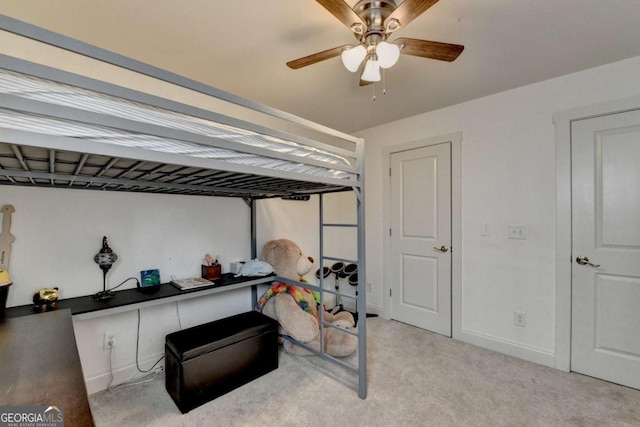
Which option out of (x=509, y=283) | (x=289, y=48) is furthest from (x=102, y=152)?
(x=509, y=283)

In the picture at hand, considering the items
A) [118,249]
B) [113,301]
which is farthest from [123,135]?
[118,249]

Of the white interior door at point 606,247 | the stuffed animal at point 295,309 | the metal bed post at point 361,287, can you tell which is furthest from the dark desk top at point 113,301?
the white interior door at point 606,247

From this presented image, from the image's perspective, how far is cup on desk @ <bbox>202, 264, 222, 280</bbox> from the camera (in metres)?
2.32

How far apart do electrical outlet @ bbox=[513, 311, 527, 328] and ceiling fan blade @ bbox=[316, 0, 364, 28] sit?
2.59 metres

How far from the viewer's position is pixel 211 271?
2.33m

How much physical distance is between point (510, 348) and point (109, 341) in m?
3.23

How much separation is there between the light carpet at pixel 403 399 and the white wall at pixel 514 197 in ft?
1.17

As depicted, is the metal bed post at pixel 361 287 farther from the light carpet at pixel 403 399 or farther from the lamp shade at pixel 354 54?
the lamp shade at pixel 354 54

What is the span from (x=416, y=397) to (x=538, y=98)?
2.55m

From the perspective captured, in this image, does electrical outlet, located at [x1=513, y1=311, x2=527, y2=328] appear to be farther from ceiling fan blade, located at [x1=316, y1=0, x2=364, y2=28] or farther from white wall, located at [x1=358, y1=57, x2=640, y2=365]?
ceiling fan blade, located at [x1=316, y1=0, x2=364, y2=28]

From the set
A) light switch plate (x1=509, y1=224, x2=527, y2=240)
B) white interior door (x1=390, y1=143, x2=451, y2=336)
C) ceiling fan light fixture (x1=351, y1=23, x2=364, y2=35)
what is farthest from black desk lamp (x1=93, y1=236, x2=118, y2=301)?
light switch plate (x1=509, y1=224, x2=527, y2=240)

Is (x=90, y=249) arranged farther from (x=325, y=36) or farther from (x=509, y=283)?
(x=509, y=283)

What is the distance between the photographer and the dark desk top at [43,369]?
1.97 feet

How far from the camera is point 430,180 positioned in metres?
2.93
